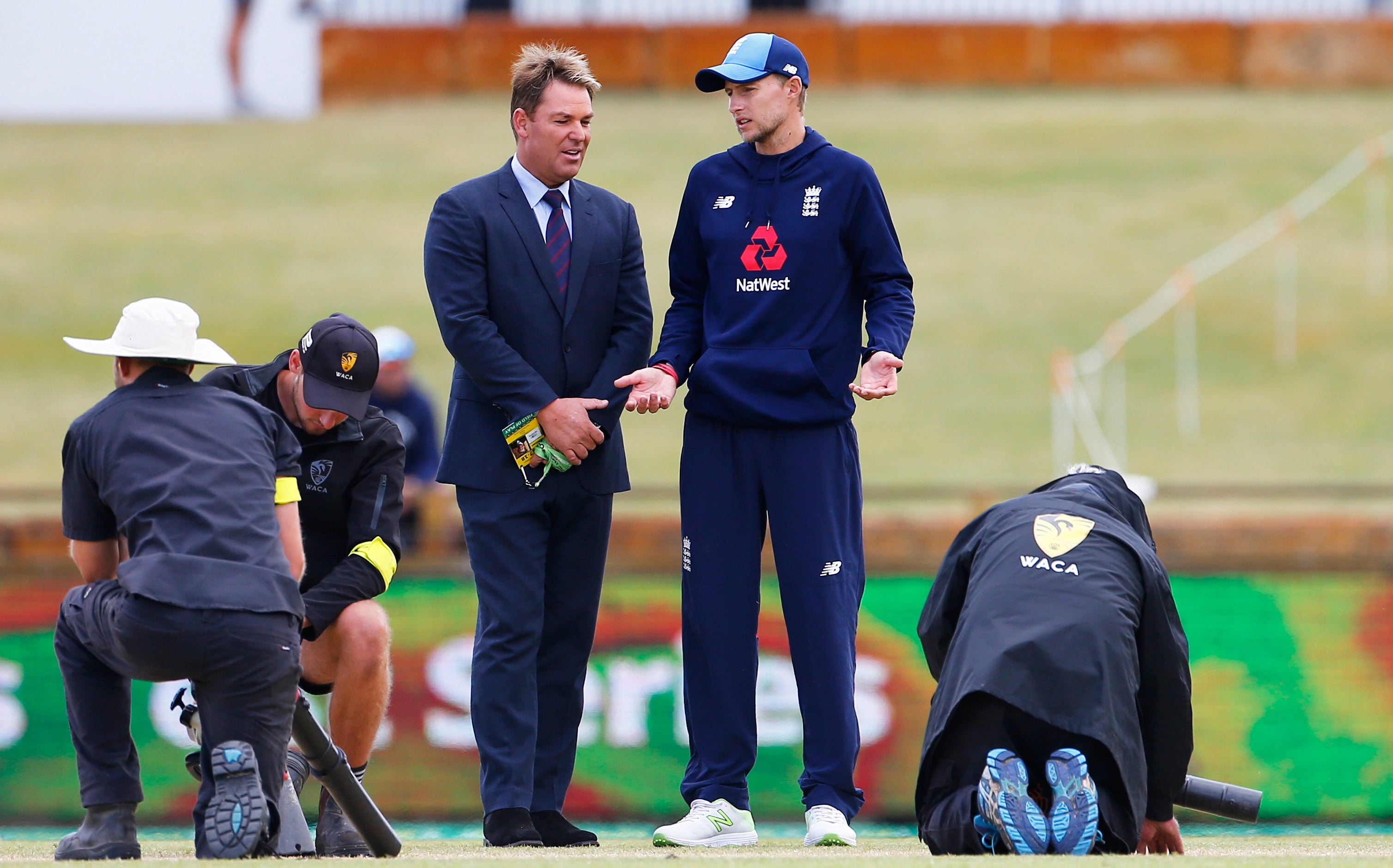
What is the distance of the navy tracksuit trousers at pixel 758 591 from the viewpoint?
493 cm

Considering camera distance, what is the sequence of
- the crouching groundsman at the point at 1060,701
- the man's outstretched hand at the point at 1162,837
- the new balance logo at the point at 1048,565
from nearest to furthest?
1. the crouching groundsman at the point at 1060,701
2. the new balance logo at the point at 1048,565
3. the man's outstretched hand at the point at 1162,837

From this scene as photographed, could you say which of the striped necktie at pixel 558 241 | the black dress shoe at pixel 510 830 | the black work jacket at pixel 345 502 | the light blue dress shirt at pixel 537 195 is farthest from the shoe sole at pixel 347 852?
the light blue dress shirt at pixel 537 195

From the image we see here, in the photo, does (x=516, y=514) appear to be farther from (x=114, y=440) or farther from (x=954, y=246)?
(x=954, y=246)

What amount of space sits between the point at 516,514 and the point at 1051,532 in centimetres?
147

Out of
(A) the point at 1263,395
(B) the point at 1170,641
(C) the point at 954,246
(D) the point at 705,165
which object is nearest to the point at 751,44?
(D) the point at 705,165

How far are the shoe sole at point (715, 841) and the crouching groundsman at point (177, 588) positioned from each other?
1.07 m

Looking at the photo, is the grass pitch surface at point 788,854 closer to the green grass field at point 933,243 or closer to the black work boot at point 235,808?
the black work boot at point 235,808

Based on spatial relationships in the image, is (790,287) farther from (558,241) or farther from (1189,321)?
(1189,321)

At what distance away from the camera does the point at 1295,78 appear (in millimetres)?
20953

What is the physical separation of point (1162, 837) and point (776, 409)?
152cm

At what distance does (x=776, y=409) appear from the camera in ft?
16.3

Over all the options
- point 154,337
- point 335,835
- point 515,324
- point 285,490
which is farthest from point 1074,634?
point 154,337

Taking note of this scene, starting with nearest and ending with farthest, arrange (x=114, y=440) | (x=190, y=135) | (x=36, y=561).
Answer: (x=114, y=440), (x=36, y=561), (x=190, y=135)

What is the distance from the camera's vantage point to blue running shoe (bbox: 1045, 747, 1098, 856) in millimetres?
4172
